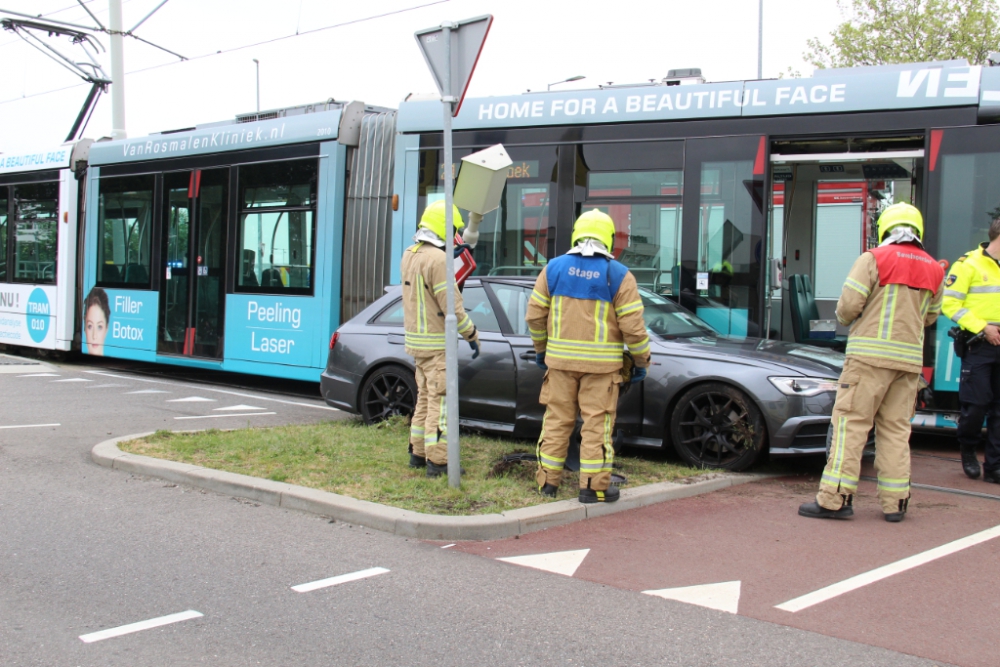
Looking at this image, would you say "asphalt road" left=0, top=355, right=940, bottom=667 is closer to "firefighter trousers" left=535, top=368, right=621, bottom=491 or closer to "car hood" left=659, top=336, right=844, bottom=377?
"firefighter trousers" left=535, top=368, right=621, bottom=491

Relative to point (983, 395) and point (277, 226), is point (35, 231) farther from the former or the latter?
point (983, 395)

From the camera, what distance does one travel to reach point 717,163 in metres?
8.27

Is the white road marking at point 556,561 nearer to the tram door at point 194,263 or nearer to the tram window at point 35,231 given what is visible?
the tram door at point 194,263

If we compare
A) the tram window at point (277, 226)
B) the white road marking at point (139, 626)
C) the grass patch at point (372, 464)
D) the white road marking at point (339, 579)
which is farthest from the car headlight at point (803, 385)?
the tram window at point (277, 226)

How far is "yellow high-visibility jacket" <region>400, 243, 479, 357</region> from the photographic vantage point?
20.2ft

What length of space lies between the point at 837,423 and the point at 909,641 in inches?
80.1

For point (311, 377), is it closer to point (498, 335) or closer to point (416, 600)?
point (498, 335)

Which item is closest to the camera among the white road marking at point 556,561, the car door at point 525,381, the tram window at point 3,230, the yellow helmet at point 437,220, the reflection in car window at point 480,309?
the white road marking at point 556,561

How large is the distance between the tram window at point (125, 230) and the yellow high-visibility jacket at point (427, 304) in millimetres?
7835

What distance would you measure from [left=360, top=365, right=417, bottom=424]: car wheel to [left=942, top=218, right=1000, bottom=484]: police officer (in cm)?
422

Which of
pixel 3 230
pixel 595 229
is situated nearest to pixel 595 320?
pixel 595 229

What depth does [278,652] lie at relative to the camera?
3.48 m

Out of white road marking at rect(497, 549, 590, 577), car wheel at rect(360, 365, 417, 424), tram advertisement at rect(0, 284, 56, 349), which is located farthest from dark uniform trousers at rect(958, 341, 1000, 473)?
tram advertisement at rect(0, 284, 56, 349)

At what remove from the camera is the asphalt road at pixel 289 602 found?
11.4 feet
